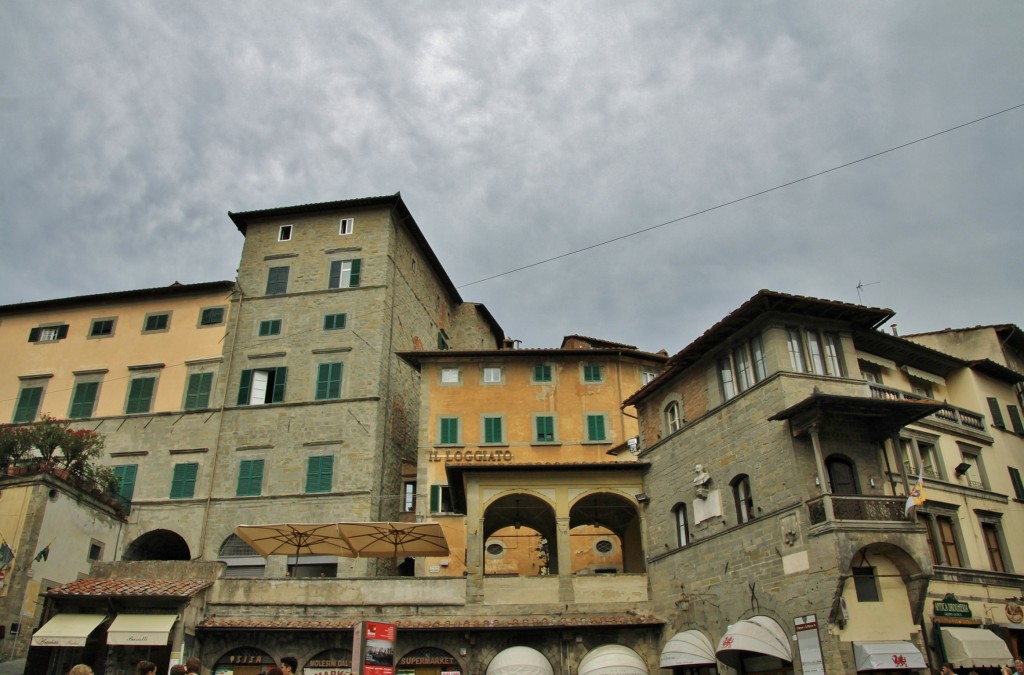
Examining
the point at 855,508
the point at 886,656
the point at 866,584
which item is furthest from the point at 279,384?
the point at 886,656

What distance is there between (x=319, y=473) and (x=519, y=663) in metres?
14.6

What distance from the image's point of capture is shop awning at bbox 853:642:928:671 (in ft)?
58.8

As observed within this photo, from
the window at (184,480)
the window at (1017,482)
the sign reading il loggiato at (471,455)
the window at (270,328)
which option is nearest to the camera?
the window at (1017,482)

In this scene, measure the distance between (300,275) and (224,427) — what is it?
26.8 feet

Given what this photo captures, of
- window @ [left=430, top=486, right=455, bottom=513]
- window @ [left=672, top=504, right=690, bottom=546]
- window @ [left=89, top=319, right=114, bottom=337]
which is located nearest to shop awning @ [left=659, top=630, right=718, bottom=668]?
window @ [left=672, top=504, right=690, bottom=546]

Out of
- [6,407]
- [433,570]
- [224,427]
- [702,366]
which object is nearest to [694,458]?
[702,366]

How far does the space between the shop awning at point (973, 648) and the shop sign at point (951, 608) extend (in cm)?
43

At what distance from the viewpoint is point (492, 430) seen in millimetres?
35531

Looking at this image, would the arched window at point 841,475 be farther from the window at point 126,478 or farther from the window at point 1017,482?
the window at point 126,478

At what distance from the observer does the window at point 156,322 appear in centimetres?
3981

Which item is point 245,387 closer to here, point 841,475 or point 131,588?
point 131,588

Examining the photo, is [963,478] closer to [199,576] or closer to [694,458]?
[694,458]

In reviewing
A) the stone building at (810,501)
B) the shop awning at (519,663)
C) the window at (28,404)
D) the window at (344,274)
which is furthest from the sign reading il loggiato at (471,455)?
the window at (28,404)

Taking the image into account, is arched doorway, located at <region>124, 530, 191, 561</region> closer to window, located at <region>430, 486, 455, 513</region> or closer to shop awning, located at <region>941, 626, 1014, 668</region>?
window, located at <region>430, 486, 455, 513</region>
